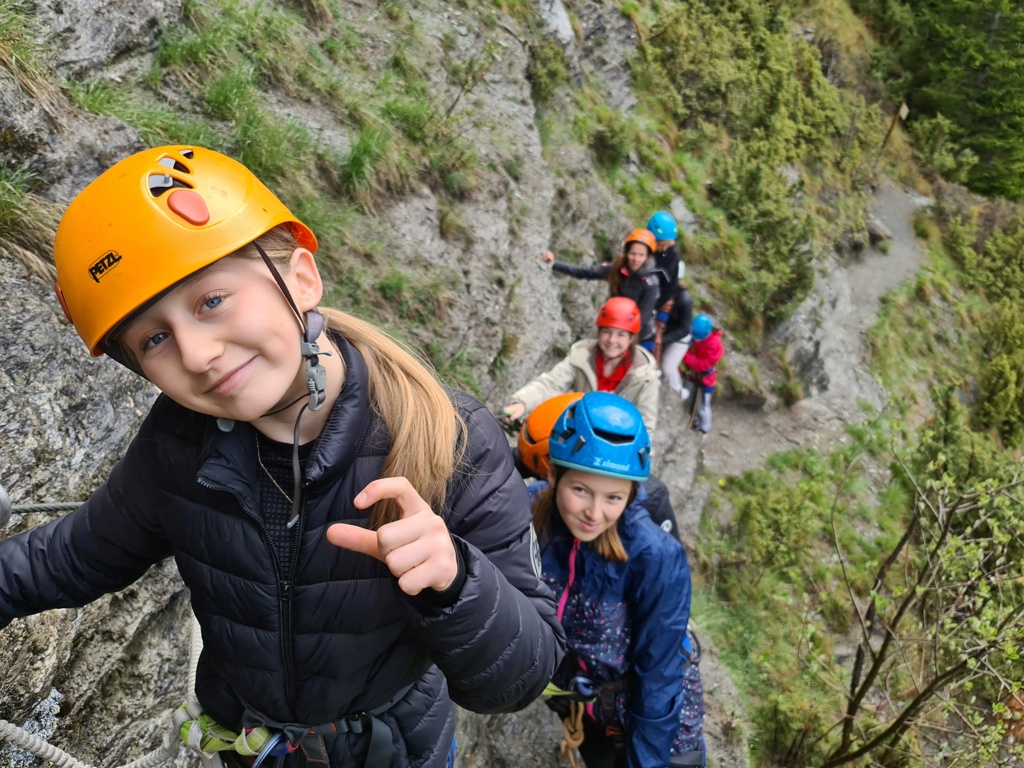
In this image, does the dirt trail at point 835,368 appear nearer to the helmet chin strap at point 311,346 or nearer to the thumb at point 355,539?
the helmet chin strap at point 311,346

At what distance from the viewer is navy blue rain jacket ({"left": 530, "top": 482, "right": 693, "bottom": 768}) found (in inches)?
123

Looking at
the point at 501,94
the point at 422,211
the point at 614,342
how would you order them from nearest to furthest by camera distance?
the point at 614,342 → the point at 422,211 → the point at 501,94

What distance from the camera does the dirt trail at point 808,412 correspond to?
6.40 metres

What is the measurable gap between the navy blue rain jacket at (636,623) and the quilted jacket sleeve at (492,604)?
4.59 feet

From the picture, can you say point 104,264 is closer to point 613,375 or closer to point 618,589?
point 618,589

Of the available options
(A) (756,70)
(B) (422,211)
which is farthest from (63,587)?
(A) (756,70)

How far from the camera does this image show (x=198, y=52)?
5109 millimetres

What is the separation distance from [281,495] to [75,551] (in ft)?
2.11

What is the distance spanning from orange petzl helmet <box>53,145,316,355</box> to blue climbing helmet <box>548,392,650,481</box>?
206 centimetres

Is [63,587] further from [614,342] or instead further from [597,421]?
[614,342]

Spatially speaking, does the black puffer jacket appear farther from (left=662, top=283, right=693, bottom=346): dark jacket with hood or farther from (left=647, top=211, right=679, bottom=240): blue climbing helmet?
(left=647, top=211, right=679, bottom=240): blue climbing helmet

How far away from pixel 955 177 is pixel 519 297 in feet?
71.7

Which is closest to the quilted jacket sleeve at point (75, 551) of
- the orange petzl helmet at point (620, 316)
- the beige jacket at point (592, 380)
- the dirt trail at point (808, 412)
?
the beige jacket at point (592, 380)

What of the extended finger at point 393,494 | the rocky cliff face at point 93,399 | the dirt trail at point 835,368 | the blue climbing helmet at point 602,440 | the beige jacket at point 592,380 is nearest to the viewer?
the extended finger at point 393,494
